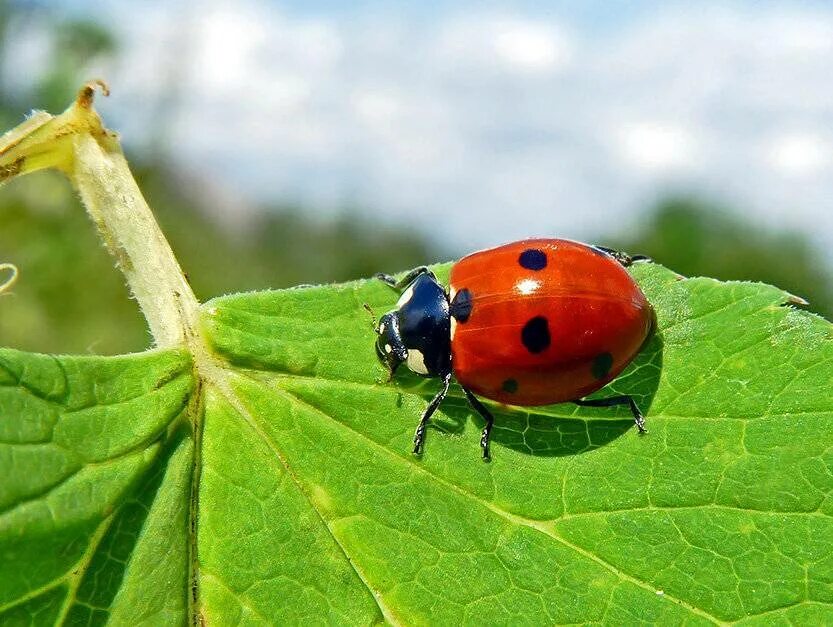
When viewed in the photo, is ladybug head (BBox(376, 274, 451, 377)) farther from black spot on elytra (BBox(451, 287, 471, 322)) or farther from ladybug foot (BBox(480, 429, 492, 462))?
ladybug foot (BBox(480, 429, 492, 462))

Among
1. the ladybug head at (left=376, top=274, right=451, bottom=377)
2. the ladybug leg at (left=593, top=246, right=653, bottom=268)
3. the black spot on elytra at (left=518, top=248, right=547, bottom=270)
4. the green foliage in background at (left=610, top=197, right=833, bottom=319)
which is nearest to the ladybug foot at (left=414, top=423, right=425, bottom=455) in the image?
the ladybug head at (left=376, top=274, right=451, bottom=377)

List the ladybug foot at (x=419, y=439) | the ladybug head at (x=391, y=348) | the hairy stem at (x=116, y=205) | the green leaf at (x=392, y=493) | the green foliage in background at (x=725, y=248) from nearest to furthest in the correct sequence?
1. the green leaf at (x=392, y=493)
2. the hairy stem at (x=116, y=205)
3. the ladybug foot at (x=419, y=439)
4. the ladybug head at (x=391, y=348)
5. the green foliage in background at (x=725, y=248)

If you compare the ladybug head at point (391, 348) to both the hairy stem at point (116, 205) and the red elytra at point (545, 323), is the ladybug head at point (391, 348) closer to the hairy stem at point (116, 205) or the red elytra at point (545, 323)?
the red elytra at point (545, 323)

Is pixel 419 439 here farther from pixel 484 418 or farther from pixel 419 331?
pixel 419 331

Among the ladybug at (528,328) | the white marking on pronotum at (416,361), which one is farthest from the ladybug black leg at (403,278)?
the white marking on pronotum at (416,361)

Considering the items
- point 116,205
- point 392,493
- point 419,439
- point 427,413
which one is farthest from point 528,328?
point 116,205

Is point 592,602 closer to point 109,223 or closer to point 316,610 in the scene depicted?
point 316,610
